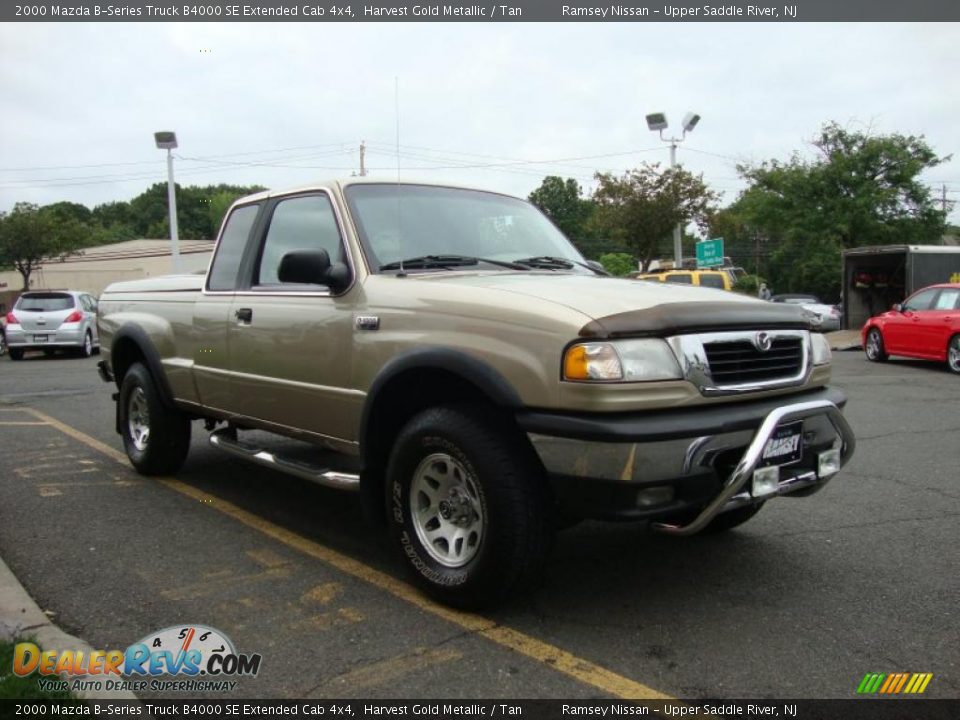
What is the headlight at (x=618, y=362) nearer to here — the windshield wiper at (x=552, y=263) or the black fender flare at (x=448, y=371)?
the black fender flare at (x=448, y=371)

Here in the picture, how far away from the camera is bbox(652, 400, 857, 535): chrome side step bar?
120 inches

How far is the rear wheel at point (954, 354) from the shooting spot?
13.3 m

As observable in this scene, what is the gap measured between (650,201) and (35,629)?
27049 mm

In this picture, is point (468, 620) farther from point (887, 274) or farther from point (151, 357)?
point (887, 274)

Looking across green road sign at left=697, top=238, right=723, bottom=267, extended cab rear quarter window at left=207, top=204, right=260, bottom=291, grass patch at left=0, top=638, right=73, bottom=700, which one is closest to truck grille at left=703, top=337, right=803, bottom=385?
grass patch at left=0, top=638, right=73, bottom=700

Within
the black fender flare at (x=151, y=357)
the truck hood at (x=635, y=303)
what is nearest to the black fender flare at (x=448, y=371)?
the truck hood at (x=635, y=303)

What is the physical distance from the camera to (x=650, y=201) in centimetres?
2828

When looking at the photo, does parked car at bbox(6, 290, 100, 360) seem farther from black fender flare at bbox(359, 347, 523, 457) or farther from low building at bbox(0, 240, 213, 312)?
low building at bbox(0, 240, 213, 312)

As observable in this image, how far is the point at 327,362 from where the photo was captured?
409 centimetres

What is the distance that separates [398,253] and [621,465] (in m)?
1.79

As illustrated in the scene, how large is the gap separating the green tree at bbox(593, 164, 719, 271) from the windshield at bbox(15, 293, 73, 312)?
706 inches

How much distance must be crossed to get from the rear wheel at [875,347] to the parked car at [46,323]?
16291 millimetres

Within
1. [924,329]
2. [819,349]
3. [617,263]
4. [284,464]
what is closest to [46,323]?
[284,464]

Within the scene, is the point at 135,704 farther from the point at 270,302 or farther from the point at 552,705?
the point at 270,302
